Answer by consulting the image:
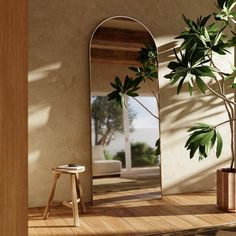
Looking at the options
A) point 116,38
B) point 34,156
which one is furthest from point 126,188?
point 116,38

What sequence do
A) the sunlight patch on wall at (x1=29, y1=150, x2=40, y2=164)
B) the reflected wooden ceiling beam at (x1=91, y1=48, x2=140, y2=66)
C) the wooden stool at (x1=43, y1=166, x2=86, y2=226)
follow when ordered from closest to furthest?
1. the wooden stool at (x1=43, y1=166, x2=86, y2=226)
2. the sunlight patch on wall at (x1=29, y1=150, x2=40, y2=164)
3. the reflected wooden ceiling beam at (x1=91, y1=48, x2=140, y2=66)

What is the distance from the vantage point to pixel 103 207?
3.19 m

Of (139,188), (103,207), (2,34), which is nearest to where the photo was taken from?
(2,34)

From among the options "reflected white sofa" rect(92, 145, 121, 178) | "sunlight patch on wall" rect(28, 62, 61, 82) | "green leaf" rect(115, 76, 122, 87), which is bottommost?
"reflected white sofa" rect(92, 145, 121, 178)

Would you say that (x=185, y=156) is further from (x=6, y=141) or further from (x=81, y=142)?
(x=6, y=141)

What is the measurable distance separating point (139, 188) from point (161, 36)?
1.74 m

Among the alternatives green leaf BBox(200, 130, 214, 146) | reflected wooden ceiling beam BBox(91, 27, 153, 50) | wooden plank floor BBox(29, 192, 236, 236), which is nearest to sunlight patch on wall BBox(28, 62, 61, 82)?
reflected wooden ceiling beam BBox(91, 27, 153, 50)

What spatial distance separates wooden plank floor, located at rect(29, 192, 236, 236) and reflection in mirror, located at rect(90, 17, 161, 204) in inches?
5.3

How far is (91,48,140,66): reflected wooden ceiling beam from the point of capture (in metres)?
3.25

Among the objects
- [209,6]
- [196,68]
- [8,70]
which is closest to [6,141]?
[8,70]

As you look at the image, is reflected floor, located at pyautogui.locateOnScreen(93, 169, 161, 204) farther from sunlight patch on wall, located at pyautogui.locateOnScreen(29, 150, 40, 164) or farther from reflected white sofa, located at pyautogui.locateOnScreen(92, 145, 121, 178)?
sunlight patch on wall, located at pyautogui.locateOnScreen(29, 150, 40, 164)

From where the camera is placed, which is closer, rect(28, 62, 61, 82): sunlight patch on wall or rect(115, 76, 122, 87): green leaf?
rect(28, 62, 61, 82): sunlight patch on wall

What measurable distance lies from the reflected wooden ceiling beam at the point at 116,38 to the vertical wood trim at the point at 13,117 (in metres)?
2.50

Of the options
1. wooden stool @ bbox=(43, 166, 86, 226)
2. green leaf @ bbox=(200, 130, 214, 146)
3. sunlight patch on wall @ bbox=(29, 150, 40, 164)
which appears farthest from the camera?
sunlight patch on wall @ bbox=(29, 150, 40, 164)
